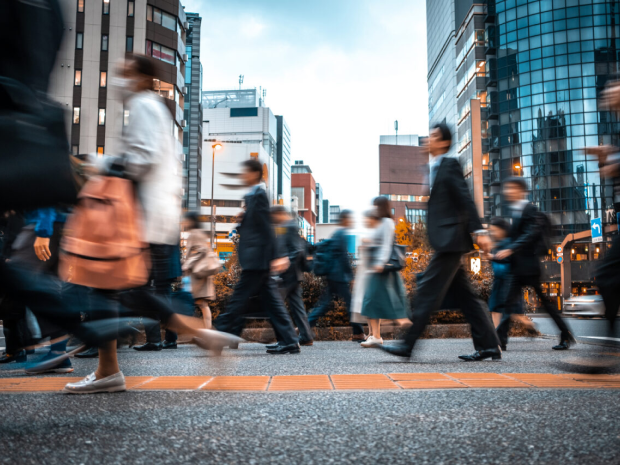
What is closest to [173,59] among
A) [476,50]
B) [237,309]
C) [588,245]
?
[476,50]

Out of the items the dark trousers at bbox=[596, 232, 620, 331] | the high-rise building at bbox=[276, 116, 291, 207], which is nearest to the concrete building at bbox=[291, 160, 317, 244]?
the high-rise building at bbox=[276, 116, 291, 207]

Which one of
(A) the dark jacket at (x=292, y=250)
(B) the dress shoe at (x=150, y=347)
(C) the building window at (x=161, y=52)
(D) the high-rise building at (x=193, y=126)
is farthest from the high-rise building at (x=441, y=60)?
(B) the dress shoe at (x=150, y=347)

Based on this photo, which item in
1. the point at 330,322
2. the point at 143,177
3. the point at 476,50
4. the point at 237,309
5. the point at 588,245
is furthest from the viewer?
the point at 476,50

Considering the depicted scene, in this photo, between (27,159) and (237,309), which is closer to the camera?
(27,159)

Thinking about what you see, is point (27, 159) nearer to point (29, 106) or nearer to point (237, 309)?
point (29, 106)

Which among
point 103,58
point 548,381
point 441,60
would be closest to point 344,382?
point 548,381

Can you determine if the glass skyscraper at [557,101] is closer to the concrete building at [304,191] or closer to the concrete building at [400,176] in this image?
the concrete building at [400,176]

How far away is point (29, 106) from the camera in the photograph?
2109 millimetres

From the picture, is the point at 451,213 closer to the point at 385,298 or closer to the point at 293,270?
the point at 385,298

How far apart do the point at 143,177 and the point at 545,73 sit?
70.2 meters

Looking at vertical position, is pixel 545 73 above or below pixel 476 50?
below

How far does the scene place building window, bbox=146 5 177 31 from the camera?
5219 cm

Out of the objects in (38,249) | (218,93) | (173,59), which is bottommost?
(38,249)

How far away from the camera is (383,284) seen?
7496 millimetres
